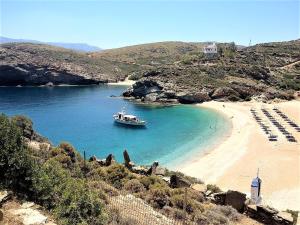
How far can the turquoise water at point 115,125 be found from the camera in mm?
51344

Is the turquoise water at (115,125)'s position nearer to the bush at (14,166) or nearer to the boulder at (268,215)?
the boulder at (268,215)

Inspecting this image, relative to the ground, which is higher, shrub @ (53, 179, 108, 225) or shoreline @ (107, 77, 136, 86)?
shrub @ (53, 179, 108, 225)

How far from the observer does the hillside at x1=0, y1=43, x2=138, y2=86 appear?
12900 cm

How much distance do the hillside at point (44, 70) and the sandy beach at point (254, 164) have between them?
83075mm

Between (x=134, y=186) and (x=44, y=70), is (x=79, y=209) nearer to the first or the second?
(x=134, y=186)

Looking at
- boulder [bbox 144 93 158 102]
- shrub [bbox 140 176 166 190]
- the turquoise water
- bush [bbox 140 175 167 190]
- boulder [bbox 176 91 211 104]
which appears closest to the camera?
bush [bbox 140 175 167 190]

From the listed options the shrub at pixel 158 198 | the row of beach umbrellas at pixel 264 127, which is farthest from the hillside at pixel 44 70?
the shrub at pixel 158 198

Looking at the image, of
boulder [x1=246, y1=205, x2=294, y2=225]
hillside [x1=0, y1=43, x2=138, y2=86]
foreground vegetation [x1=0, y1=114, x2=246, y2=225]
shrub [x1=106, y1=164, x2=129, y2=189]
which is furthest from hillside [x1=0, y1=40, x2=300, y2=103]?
foreground vegetation [x1=0, y1=114, x2=246, y2=225]

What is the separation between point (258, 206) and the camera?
63.3 ft

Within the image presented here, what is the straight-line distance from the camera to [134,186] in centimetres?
2053

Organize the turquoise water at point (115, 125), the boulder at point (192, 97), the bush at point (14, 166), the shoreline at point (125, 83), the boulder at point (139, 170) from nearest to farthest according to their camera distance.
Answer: the bush at point (14, 166) < the boulder at point (139, 170) < the turquoise water at point (115, 125) < the boulder at point (192, 97) < the shoreline at point (125, 83)

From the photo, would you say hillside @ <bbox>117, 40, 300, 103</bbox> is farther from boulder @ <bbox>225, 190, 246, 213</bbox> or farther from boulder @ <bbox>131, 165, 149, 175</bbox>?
boulder @ <bbox>225, 190, 246, 213</bbox>

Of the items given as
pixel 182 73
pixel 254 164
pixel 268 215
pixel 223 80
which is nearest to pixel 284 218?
pixel 268 215

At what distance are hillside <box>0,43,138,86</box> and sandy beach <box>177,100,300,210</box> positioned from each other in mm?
83075
